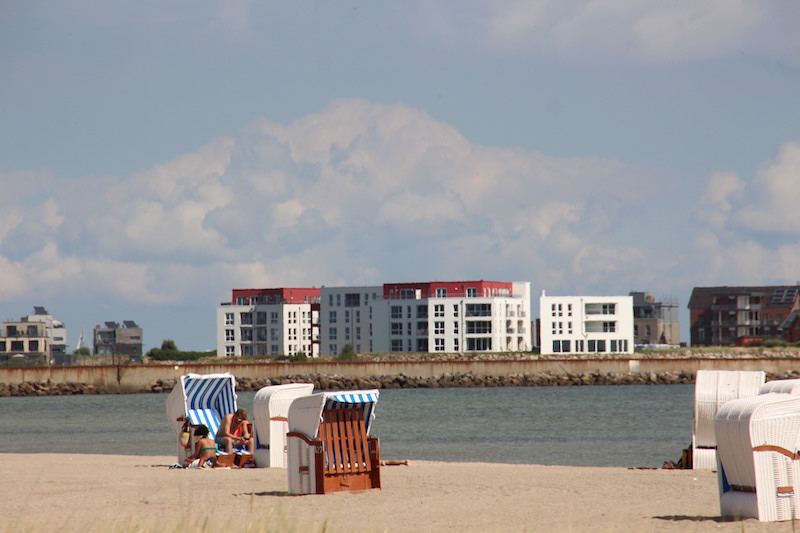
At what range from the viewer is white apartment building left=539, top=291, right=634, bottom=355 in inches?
4545

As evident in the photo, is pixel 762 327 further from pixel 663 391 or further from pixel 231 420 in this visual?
pixel 231 420

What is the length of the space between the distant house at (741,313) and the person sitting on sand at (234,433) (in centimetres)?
12738

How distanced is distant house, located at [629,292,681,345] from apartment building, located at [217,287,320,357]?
45.5m

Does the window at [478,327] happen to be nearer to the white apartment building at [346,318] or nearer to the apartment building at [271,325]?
the white apartment building at [346,318]

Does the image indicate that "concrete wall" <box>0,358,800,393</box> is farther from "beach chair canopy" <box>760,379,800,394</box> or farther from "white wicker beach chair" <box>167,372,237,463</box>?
"beach chair canopy" <box>760,379,800,394</box>

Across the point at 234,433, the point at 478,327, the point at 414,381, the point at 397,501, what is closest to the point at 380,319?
the point at 478,327

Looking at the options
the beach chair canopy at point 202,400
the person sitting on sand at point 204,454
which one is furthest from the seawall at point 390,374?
the person sitting on sand at point 204,454

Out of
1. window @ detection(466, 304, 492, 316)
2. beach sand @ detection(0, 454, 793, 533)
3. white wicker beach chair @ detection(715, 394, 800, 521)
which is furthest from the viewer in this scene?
window @ detection(466, 304, 492, 316)

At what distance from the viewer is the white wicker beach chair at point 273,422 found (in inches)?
778

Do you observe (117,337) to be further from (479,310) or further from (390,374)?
(390,374)

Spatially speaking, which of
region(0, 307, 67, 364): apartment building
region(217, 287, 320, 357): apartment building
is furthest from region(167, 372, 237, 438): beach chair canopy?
region(0, 307, 67, 364): apartment building

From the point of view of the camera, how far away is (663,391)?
71625 mm

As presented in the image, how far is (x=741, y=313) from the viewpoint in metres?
144

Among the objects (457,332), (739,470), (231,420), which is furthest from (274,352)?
(739,470)
